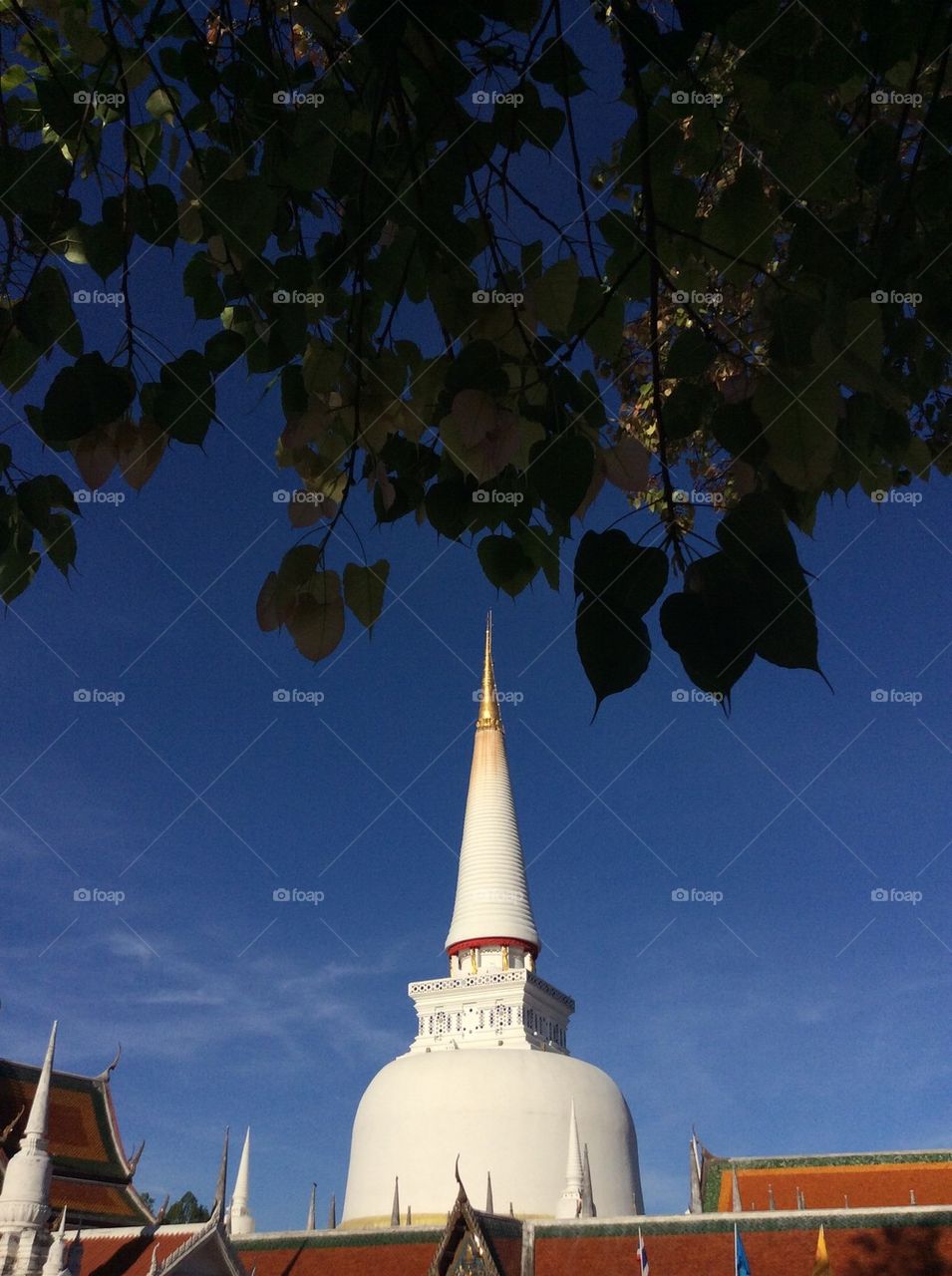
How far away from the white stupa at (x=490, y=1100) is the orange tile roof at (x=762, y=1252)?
9.48 metres

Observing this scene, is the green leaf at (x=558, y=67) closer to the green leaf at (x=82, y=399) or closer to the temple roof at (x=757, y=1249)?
the green leaf at (x=82, y=399)

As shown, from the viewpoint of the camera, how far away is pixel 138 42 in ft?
8.14

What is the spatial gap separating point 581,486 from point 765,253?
0.70 meters

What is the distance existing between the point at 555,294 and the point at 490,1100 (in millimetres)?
27416

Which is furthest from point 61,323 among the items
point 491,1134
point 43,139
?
point 491,1134

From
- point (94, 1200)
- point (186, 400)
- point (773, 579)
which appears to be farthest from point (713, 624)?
point (94, 1200)

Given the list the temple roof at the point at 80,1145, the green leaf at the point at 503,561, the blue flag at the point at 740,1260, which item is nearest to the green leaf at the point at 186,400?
the green leaf at the point at 503,561

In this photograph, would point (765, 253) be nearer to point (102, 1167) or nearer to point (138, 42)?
point (138, 42)

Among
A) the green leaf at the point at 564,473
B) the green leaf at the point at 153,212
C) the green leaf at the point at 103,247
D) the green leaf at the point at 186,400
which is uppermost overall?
the green leaf at the point at 153,212

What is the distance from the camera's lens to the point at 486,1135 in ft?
86.4

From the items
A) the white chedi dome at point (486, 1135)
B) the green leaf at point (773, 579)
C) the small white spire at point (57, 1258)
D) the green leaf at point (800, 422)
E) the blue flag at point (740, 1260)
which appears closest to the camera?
the green leaf at point (773, 579)

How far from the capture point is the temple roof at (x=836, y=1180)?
1816 cm

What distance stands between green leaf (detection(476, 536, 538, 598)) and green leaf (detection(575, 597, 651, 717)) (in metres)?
0.56

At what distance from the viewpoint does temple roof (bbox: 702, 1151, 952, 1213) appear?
1816cm
